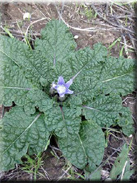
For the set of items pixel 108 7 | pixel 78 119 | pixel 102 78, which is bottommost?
pixel 78 119

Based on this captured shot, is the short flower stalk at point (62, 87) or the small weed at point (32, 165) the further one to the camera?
the short flower stalk at point (62, 87)

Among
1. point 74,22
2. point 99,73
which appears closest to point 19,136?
point 99,73

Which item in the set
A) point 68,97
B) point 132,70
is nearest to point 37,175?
point 68,97

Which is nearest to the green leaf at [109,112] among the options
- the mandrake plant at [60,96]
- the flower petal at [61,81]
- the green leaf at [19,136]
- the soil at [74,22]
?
the mandrake plant at [60,96]

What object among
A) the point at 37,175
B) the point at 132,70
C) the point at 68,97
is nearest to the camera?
the point at 37,175

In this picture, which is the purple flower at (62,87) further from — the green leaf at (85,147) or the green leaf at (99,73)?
the green leaf at (85,147)

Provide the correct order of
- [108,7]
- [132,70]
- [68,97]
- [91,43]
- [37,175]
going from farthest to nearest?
[108,7] < [91,43] < [132,70] < [68,97] < [37,175]

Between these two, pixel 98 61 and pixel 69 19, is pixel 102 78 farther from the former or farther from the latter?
pixel 69 19
